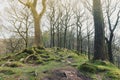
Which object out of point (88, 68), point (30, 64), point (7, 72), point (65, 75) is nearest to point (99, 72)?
point (88, 68)

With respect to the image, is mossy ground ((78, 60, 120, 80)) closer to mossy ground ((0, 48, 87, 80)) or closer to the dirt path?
the dirt path

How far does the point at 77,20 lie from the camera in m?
46.5

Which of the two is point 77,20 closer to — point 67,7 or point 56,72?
point 67,7

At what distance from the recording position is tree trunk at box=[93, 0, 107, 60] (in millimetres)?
13531

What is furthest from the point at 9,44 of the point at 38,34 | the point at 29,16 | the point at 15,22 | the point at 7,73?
the point at 7,73

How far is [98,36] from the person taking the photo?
45.7 ft

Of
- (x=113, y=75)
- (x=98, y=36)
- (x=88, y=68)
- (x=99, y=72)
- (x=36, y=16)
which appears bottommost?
(x=113, y=75)

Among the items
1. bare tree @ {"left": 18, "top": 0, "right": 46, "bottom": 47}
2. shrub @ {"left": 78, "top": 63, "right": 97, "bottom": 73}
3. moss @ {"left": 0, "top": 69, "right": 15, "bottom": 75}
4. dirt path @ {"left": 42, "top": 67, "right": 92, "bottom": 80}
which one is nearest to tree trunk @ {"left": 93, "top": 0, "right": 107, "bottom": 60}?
shrub @ {"left": 78, "top": 63, "right": 97, "bottom": 73}

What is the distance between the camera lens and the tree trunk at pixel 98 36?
44.4 ft

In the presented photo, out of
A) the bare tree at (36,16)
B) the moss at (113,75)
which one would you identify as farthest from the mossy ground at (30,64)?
the bare tree at (36,16)

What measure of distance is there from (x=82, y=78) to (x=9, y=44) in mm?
54628

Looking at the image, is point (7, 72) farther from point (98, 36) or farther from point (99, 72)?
point (98, 36)

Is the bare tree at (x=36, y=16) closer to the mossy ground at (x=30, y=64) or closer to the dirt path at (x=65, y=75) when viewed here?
the mossy ground at (x=30, y=64)

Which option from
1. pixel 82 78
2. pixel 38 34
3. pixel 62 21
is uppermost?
pixel 62 21
